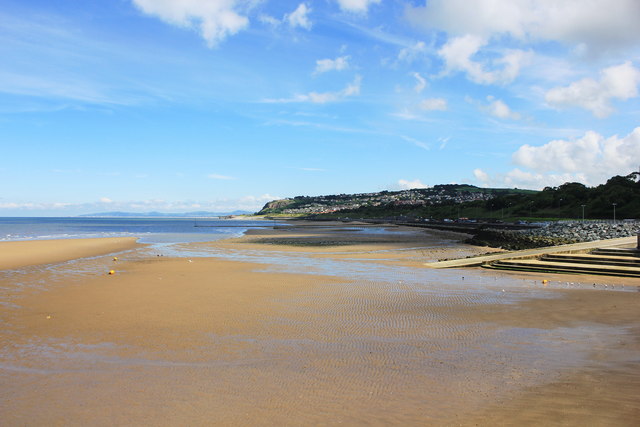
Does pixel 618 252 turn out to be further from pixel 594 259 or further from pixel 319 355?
pixel 319 355

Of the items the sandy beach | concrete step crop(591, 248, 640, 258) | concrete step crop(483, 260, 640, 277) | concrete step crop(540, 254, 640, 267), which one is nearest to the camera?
the sandy beach

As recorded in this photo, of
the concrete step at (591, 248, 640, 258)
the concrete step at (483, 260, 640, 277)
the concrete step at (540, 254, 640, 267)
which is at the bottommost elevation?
the concrete step at (483, 260, 640, 277)

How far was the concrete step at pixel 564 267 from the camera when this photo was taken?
63.8 feet

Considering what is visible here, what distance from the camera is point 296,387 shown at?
693 centimetres

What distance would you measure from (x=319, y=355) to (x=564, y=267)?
17169 mm

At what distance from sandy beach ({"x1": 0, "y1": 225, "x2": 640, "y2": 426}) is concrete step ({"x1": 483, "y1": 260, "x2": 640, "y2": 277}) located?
3733 mm

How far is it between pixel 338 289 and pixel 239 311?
5.08 m

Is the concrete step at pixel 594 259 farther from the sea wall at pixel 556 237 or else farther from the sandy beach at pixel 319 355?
the sea wall at pixel 556 237

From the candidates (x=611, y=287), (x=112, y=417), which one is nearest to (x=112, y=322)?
(x=112, y=417)

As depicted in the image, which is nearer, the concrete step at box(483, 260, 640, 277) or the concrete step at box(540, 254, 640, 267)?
the concrete step at box(483, 260, 640, 277)

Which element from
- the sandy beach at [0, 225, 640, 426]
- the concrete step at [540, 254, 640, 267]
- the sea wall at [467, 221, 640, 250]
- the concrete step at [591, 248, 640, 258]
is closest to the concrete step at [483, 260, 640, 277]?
the concrete step at [540, 254, 640, 267]

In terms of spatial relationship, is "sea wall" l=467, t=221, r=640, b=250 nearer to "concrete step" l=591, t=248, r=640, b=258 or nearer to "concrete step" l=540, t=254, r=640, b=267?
"concrete step" l=591, t=248, r=640, b=258

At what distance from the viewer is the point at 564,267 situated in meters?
21.0

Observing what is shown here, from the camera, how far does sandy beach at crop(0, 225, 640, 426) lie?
6.07 m
